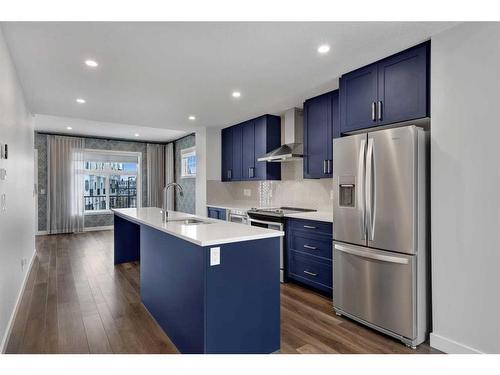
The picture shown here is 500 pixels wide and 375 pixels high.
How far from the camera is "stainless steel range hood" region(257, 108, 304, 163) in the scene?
13.7 feet

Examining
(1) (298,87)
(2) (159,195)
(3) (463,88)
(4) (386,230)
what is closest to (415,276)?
(4) (386,230)

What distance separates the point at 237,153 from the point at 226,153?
423 millimetres

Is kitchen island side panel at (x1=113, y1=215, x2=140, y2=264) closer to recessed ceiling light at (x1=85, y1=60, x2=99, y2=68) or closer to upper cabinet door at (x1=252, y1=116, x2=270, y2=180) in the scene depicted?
Result: upper cabinet door at (x1=252, y1=116, x2=270, y2=180)

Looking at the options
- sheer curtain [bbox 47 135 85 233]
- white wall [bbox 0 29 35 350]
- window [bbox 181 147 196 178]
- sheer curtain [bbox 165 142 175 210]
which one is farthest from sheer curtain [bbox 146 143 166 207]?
white wall [bbox 0 29 35 350]

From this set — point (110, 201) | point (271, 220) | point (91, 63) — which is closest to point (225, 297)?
point (271, 220)

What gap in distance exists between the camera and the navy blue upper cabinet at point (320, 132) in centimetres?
359

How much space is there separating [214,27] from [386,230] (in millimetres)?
2058

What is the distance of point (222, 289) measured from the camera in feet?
6.45

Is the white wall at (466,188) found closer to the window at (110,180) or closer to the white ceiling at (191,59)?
the white ceiling at (191,59)

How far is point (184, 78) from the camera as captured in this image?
10.4 feet

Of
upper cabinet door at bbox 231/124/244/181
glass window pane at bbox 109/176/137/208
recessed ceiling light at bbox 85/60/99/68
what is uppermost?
recessed ceiling light at bbox 85/60/99/68

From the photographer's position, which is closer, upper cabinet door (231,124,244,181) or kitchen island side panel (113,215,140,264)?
kitchen island side panel (113,215,140,264)

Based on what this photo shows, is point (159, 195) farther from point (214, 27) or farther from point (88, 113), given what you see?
point (214, 27)

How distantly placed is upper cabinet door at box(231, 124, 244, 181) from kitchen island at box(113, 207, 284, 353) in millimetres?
2974
